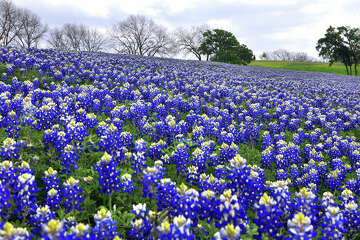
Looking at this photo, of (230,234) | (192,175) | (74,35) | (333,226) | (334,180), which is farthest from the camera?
(74,35)

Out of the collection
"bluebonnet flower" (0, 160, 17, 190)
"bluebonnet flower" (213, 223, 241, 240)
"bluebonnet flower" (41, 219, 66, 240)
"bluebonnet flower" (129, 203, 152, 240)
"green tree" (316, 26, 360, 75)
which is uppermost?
"green tree" (316, 26, 360, 75)

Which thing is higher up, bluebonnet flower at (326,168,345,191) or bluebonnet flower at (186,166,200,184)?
bluebonnet flower at (186,166,200,184)

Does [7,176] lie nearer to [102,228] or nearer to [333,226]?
[102,228]

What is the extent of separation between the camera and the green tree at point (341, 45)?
55844 millimetres

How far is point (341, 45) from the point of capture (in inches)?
2218

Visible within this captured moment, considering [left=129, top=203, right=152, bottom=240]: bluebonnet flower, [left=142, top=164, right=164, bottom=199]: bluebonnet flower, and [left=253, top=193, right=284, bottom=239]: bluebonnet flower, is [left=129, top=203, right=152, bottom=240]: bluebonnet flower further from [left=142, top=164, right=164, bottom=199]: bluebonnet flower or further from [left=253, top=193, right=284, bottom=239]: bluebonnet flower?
[left=253, top=193, right=284, bottom=239]: bluebonnet flower

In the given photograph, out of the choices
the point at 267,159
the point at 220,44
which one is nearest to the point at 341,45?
the point at 220,44

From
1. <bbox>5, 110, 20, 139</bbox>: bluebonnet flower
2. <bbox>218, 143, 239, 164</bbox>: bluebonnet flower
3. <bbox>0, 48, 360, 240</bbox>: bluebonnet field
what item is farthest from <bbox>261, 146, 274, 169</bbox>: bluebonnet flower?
<bbox>5, 110, 20, 139</bbox>: bluebonnet flower

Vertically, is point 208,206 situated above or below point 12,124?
below

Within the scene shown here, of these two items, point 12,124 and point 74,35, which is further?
point 74,35

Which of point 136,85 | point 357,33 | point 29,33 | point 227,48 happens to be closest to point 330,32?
point 357,33

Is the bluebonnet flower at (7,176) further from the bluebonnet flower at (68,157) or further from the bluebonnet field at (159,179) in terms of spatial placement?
the bluebonnet flower at (68,157)

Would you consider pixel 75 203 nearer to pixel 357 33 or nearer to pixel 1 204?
pixel 1 204

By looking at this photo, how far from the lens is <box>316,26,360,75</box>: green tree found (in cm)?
5584
